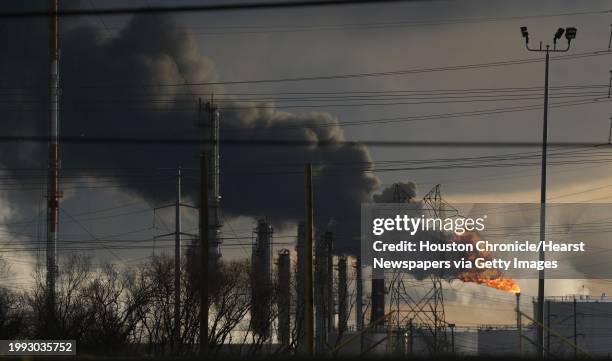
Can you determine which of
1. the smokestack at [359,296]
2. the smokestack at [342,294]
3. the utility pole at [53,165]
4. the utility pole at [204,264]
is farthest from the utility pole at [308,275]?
the smokestack at [359,296]

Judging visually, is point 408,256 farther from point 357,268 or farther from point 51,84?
point 51,84

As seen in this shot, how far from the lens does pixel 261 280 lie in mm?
83812

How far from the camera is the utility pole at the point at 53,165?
55656mm

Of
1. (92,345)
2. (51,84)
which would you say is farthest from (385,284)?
(51,84)

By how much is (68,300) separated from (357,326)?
1220 inches

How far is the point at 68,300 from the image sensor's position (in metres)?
72.2

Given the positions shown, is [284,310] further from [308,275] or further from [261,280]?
[308,275]

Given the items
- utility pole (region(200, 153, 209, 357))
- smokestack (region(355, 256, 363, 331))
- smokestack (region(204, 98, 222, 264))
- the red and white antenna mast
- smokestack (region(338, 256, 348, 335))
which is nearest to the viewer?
Answer: utility pole (region(200, 153, 209, 357))

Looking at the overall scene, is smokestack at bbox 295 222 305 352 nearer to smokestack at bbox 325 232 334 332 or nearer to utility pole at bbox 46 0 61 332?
smokestack at bbox 325 232 334 332

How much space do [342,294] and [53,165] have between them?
47.2 meters

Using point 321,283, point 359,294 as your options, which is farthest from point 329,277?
point 359,294

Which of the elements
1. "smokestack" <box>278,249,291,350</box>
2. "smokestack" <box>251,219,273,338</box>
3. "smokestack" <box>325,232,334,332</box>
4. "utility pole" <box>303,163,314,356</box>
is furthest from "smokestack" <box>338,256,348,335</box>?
"utility pole" <box>303,163,314,356</box>

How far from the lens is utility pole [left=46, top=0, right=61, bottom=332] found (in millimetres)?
55656

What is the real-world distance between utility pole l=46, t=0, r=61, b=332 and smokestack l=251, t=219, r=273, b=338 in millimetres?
23803
